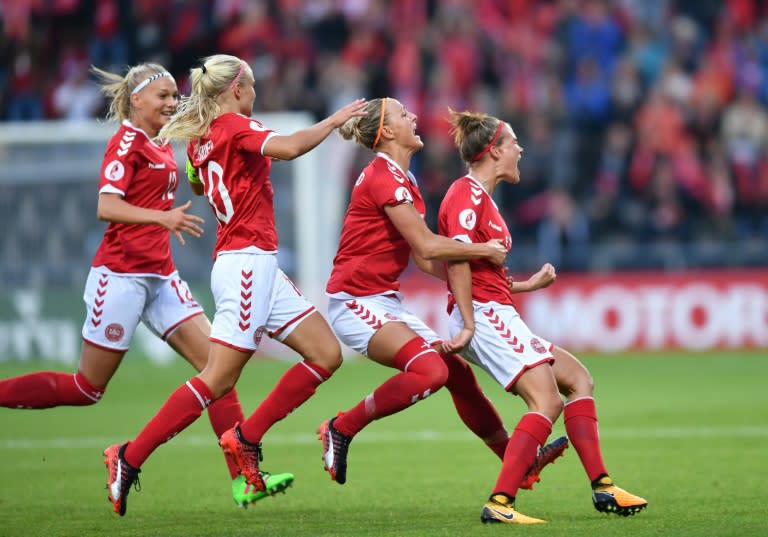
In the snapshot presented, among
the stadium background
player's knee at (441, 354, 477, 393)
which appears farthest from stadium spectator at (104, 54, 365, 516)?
the stadium background

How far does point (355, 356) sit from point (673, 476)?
10.4 metres

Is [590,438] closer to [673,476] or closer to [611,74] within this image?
[673,476]

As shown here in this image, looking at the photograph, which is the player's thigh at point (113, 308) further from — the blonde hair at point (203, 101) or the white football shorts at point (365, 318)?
the white football shorts at point (365, 318)

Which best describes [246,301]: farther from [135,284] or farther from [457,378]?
[457,378]

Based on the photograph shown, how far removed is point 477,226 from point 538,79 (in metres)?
13.5

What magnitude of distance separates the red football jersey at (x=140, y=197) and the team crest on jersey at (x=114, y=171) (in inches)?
0.7

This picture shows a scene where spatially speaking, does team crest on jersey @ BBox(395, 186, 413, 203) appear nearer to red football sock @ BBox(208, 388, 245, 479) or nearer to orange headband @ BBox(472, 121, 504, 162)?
orange headband @ BBox(472, 121, 504, 162)

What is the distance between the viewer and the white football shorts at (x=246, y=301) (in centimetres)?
704

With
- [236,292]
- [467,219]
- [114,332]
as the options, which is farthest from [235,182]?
[114,332]

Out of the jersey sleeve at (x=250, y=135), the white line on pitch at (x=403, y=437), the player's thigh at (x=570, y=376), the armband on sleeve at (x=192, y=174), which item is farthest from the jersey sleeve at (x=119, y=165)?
the white line on pitch at (x=403, y=437)

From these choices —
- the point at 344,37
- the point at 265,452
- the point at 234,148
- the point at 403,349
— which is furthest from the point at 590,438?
the point at 344,37

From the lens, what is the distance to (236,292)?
278 inches

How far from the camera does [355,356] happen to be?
60.9 ft

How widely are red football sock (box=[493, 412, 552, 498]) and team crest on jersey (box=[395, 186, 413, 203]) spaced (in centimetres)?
133
